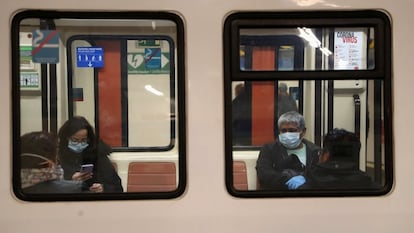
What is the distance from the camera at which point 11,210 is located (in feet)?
8.79

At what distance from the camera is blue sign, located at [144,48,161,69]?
2807mm

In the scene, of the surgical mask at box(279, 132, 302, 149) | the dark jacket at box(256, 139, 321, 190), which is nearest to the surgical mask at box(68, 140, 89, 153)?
the dark jacket at box(256, 139, 321, 190)

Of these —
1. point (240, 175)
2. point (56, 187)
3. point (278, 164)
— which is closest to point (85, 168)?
point (56, 187)

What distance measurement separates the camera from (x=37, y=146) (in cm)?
274

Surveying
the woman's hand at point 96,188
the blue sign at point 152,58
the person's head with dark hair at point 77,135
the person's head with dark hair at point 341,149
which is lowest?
the woman's hand at point 96,188

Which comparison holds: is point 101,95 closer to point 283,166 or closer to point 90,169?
point 90,169

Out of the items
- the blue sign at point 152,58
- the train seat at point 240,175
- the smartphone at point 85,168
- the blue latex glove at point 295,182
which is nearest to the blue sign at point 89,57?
the blue sign at point 152,58

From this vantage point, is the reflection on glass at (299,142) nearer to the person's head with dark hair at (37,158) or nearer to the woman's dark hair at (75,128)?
the woman's dark hair at (75,128)

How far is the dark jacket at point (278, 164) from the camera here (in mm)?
2811

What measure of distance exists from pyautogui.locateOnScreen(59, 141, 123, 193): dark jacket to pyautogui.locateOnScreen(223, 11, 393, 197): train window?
625mm

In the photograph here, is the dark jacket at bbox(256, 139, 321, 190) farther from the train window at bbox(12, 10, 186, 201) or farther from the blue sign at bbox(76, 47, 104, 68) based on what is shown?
the blue sign at bbox(76, 47, 104, 68)

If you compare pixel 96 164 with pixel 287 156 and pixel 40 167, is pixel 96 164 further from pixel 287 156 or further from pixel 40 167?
pixel 287 156

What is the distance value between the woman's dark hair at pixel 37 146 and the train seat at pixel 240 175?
3.17 feet

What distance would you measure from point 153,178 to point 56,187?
1.68ft
